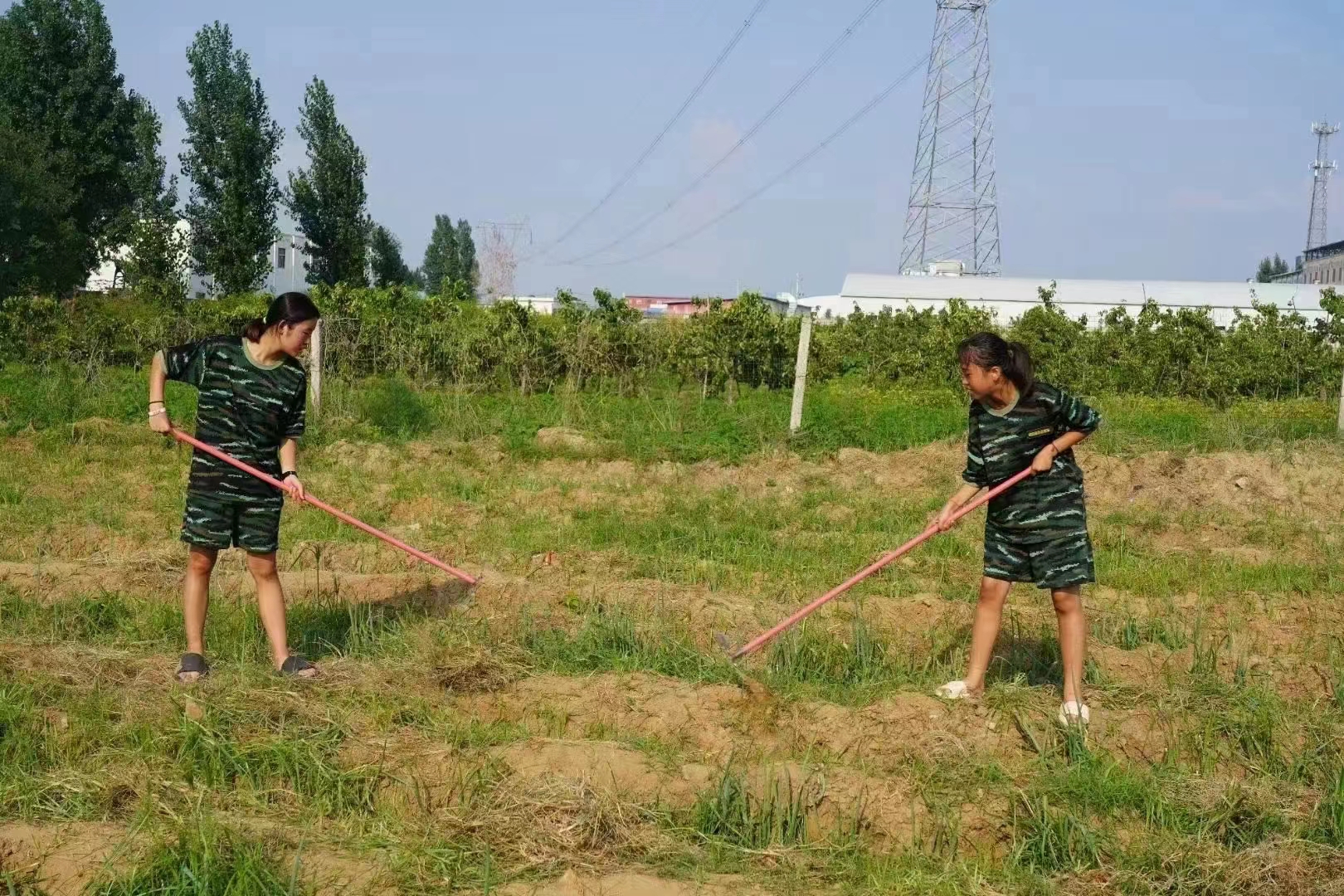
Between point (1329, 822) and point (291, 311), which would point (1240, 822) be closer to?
point (1329, 822)

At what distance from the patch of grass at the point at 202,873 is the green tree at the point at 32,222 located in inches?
1048

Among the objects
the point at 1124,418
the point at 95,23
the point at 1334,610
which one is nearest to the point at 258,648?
the point at 1334,610

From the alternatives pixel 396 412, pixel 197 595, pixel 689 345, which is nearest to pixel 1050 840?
pixel 197 595

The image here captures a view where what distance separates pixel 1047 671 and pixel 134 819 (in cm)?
389

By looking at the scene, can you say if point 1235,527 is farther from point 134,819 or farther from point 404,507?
point 134,819

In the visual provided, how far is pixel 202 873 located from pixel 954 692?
113 inches

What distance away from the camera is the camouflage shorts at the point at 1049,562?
4.91 m

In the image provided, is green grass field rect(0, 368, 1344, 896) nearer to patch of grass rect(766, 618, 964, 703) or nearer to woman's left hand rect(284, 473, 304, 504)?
patch of grass rect(766, 618, 964, 703)

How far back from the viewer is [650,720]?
4.88m

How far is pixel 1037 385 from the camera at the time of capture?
16.2ft

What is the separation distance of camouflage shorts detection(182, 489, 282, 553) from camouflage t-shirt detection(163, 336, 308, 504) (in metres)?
0.04

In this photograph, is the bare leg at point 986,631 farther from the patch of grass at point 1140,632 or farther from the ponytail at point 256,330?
the ponytail at point 256,330

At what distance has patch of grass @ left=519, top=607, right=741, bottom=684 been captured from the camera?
5.34 metres

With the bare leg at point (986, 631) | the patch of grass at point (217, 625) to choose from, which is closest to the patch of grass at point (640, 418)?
the patch of grass at point (217, 625)
